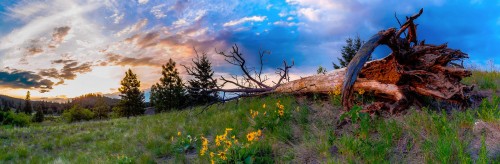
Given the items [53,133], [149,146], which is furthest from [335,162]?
[53,133]

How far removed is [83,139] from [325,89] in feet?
29.2

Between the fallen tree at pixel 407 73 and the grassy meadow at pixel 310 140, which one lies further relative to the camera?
the fallen tree at pixel 407 73

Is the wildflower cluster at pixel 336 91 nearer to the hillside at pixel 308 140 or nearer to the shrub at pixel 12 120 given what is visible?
the hillside at pixel 308 140

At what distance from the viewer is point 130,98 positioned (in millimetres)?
50875

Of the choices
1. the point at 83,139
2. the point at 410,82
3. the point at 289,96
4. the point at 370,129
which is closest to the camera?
the point at 370,129

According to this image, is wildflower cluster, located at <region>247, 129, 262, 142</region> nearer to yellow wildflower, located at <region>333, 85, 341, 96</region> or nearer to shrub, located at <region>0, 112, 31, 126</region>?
yellow wildflower, located at <region>333, 85, 341, 96</region>

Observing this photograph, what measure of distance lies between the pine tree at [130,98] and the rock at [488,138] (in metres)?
47.8

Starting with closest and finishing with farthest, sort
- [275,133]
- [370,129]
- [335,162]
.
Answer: [335,162]
[370,129]
[275,133]

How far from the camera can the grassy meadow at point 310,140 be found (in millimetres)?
5586

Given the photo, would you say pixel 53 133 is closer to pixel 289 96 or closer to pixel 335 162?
pixel 289 96

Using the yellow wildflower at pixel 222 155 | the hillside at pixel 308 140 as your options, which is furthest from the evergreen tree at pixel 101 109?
the yellow wildflower at pixel 222 155

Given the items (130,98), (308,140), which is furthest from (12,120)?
(308,140)

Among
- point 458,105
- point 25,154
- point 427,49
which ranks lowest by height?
point 25,154

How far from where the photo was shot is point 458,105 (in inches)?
310
